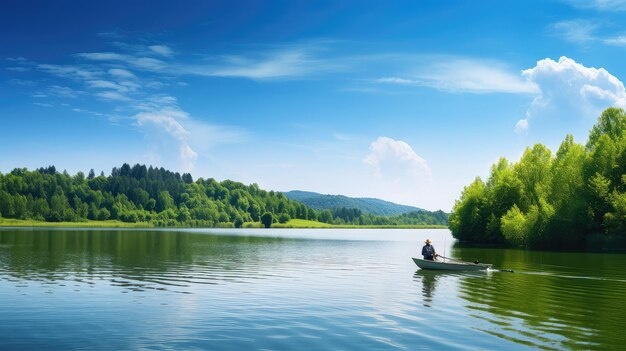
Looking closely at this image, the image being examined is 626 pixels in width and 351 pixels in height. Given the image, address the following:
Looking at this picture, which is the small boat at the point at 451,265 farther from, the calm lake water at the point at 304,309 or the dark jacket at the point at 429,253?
the calm lake water at the point at 304,309

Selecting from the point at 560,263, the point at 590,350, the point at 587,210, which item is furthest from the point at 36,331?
the point at 587,210

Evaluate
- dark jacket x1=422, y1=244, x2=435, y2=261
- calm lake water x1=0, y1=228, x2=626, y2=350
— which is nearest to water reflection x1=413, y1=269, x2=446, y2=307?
calm lake water x1=0, y1=228, x2=626, y2=350

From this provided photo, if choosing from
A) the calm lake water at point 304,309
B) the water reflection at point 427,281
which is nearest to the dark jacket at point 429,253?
the water reflection at point 427,281

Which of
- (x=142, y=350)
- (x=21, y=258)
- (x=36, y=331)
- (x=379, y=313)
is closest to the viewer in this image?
(x=142, y=350)

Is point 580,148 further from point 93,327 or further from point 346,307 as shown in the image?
point 93,327

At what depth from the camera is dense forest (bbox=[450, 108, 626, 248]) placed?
314ft

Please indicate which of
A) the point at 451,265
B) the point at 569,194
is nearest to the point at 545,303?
the point at 451,265

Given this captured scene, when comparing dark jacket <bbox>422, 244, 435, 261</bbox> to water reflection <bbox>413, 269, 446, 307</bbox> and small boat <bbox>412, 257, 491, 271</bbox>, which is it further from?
water reflection <bbox>413, 269, 446, 307</bbox>

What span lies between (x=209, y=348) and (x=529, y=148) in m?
122

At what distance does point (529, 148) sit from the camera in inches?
5108

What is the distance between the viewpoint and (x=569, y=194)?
337 ft

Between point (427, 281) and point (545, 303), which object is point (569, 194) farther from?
point (545, 303)

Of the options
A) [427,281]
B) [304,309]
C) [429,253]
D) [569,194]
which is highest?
[569,194]

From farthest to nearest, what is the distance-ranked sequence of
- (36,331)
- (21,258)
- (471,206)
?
(471,206) → (21,258) → (36,331)
